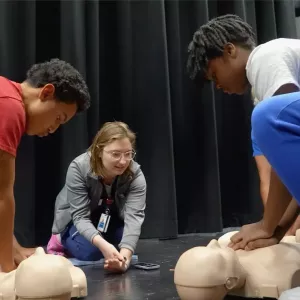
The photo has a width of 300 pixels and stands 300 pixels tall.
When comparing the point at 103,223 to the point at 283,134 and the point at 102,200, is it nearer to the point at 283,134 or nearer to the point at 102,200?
the point at 102,200

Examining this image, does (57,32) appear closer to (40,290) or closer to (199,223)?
(199,223)

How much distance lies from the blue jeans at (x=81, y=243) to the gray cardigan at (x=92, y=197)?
4cm

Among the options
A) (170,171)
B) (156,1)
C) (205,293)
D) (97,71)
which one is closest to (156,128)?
(170,171)

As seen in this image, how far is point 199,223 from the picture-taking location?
192 centimetres

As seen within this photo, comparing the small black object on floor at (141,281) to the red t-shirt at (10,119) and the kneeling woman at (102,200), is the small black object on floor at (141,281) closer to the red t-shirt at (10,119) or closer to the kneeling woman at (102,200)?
the kneeling woman at (102,200)

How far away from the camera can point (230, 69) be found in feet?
3.68

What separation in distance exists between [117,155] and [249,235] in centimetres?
51

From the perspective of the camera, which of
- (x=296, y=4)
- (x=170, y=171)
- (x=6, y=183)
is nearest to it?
(x=6, y=183)

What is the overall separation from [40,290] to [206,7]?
1.47 meters

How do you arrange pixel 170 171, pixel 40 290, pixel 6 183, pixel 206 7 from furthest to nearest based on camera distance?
pixel 206 7, pixel 170 171, pixel 6 183, pixel 40 290

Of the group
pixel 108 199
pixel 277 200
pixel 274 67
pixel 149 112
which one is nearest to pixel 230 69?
pixel 274 67

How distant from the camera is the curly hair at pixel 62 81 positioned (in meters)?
1.17

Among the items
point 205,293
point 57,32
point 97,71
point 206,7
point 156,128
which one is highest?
point 206,7

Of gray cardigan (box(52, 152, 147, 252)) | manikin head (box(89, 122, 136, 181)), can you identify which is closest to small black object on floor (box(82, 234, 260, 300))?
gray cardigan (box(52, 152, 147, 252))
